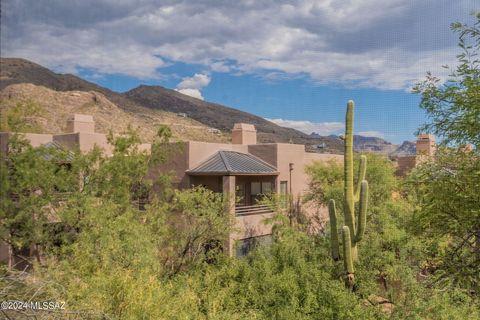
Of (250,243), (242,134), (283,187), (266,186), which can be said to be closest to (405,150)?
(283,187)

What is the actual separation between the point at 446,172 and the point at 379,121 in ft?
21.4

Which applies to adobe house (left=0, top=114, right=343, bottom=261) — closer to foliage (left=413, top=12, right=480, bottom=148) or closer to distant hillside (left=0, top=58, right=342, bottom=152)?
distant hillside (left=0, top=58, right=342, bottom=152)

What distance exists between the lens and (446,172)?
22.1 ft

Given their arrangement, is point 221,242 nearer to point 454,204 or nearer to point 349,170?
point 349,170

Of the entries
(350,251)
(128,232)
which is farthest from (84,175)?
(350,251)

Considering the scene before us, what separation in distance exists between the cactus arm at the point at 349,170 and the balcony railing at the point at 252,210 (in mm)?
4155

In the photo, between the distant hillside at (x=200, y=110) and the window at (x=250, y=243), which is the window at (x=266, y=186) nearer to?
the window at (x=250, y=243)

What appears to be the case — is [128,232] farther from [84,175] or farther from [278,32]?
[278,32]

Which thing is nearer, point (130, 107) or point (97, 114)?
point (97, 114)

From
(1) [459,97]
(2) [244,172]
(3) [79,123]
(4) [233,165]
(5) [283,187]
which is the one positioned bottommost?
(5) [283,187]

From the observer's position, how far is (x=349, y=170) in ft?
35.8

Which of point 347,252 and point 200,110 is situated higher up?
point 200,110

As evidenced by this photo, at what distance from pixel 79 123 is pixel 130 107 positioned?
43.1ft

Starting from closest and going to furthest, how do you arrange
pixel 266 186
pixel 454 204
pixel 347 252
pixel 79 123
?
pixel 454 204 → pixel 347 252 → pixel 79 123 → pixel 266 186
